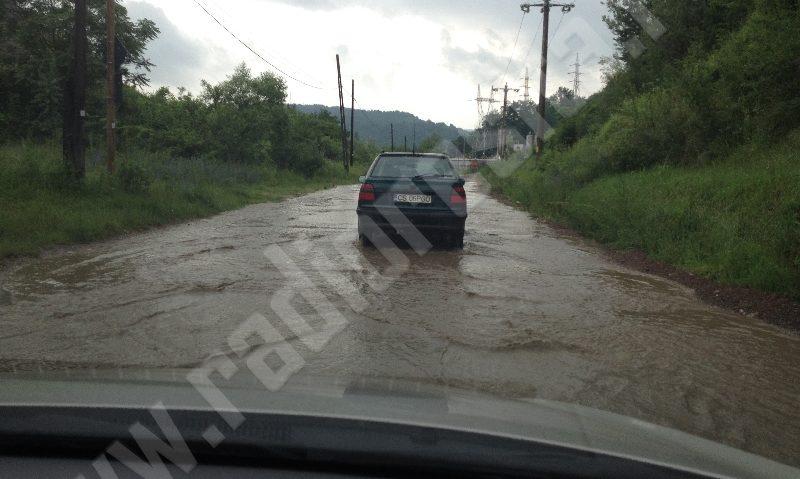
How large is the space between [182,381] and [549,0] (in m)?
28.1

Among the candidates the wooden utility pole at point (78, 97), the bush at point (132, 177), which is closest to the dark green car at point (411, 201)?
the wooden utility pole at point (78, 97)

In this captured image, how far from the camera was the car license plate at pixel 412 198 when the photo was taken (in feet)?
31.3

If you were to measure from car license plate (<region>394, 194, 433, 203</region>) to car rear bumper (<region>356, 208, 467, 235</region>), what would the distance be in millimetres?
157

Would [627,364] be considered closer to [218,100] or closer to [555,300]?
[555,300]

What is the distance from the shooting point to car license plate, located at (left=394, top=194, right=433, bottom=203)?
955 centimetres

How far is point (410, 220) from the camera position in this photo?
31.5ft

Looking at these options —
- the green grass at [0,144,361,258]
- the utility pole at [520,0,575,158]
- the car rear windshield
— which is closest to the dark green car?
the car rear windshield

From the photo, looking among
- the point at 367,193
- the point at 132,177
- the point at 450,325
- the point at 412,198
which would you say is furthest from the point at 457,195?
the point at 132,177

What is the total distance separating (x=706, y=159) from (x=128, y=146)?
24.0m

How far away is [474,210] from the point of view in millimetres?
19438

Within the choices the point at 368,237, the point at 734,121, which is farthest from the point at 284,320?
the point at 734,121

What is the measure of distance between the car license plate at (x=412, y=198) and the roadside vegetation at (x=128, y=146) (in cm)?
496

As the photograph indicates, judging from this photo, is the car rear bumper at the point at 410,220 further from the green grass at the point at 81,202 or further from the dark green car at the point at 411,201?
the green grass at the point at 81,202

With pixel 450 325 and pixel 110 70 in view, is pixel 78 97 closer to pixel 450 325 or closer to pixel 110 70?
pixel 110 70
